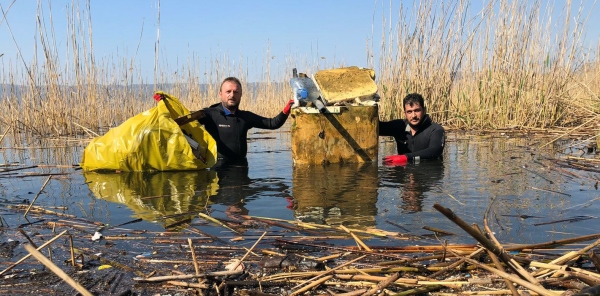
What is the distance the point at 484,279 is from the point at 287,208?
5.96 feet

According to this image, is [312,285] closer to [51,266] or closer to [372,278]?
[372,278]

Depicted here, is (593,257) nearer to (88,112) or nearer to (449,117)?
(449,117)

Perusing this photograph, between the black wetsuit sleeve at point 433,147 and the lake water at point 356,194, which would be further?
the black wetsuit sleeve at point 433,147

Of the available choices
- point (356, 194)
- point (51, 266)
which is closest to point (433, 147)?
point (356, 194)

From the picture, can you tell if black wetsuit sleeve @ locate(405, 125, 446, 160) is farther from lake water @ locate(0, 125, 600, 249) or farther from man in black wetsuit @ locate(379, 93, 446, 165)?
lake water @ locate(0, 125, 600, 249)

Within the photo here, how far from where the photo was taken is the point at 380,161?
5934mm

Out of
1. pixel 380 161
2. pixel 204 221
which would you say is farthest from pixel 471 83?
pixel 204 221

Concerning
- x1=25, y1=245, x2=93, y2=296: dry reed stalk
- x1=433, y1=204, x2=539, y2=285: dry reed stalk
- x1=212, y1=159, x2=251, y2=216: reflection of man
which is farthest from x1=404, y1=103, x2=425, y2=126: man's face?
x1=25, y1=245, x2=93, y2=296: dry reed stalk

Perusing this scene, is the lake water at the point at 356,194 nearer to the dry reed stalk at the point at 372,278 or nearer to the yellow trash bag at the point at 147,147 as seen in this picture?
the yellow trash bag at the point at 147,147

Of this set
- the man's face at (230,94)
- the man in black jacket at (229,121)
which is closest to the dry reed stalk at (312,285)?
the man in black jacket at (229,121)

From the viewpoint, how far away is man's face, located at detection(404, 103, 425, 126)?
18.6 feet

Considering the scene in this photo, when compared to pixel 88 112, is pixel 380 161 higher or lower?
lower

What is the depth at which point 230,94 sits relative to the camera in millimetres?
5863

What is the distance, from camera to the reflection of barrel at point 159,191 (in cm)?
343
